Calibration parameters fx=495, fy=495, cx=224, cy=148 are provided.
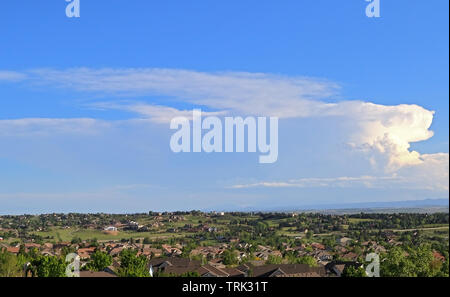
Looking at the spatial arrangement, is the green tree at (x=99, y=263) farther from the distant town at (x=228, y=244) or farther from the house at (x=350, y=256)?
the house at (x=350, y=256)

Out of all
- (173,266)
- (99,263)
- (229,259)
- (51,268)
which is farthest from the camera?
(229,259)

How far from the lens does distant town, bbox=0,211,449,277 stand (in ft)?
Answer: 209

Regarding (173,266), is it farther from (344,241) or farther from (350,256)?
(344,241)

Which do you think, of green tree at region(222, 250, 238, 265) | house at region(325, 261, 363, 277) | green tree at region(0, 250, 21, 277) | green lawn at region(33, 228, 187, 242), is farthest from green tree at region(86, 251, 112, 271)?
green lawn at region(33, 228, 187, 242)

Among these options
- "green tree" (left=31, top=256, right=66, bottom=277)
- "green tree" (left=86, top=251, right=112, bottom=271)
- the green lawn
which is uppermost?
"green tree" (left=31, top=256, right=66, bottom=277)

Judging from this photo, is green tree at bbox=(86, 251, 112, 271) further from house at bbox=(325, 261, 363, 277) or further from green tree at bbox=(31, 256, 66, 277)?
house at bbox=(325, 261, 363, 277)

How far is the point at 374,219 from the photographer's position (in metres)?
170

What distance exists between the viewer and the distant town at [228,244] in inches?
2510

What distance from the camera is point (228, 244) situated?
132 meters

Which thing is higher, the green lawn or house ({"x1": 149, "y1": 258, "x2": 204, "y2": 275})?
house ({"x1": 149, "y1": 258, "x2": 204, "y2": 275})

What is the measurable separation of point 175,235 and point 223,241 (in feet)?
61.2

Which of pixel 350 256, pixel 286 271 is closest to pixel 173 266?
pixel 286 271
